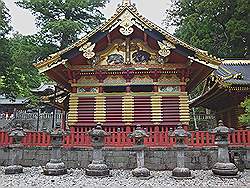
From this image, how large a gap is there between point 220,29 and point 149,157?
21.7 m

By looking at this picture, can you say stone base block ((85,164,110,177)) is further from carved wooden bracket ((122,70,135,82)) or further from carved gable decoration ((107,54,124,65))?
carved gable decoration ((107,54,124,65))

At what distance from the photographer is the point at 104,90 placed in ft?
44.2

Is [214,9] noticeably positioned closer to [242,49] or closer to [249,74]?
[242,49]

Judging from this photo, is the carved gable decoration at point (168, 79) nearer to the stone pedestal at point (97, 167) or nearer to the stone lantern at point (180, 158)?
the stone lantern at point (180, 158)

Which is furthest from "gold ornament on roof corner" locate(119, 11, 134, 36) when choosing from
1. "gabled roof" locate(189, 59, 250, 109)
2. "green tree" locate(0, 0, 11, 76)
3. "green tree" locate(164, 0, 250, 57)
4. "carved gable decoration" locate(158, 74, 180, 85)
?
"green tree" locate(164, 0, 250, 57)

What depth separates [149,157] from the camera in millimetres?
10656

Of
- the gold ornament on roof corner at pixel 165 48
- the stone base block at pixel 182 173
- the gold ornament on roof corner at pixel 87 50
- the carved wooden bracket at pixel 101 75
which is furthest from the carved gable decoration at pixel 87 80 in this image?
the stone base block at pixel 182 173

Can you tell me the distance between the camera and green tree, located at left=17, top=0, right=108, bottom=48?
27.8 m

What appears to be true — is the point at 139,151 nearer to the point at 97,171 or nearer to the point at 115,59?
the point at 97,171

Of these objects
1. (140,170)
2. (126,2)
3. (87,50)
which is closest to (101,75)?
(87,50)

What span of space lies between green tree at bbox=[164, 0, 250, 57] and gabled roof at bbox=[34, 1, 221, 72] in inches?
566

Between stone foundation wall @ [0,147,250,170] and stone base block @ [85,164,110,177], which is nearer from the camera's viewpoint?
stone base block @ [85,164,110,177]

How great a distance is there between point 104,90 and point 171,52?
370 centimetres

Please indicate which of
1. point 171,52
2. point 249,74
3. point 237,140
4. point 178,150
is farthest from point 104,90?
point 249,74
